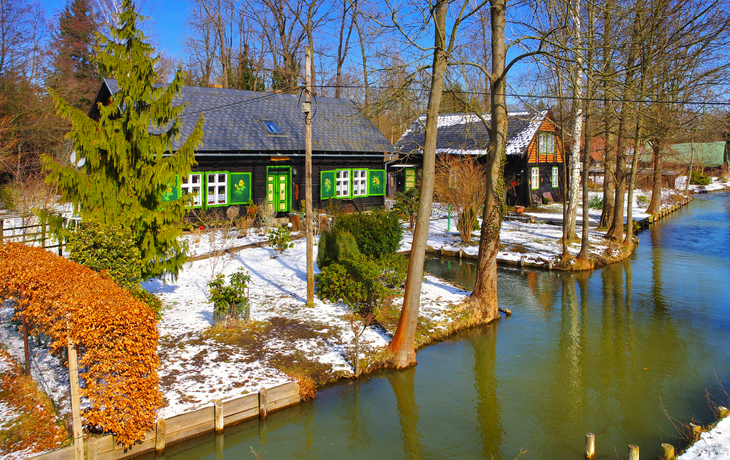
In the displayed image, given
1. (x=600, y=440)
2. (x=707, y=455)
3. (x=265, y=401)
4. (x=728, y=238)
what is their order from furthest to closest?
(x=728, y=238) → (x=265, y=401) → (x=600, y=440) → (x=707, y=455)

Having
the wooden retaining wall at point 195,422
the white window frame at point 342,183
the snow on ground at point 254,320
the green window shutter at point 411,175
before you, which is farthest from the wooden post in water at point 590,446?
the green window shutter at point 411,175

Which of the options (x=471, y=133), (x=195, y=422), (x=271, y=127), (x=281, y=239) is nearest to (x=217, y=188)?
(x=271, y=127)

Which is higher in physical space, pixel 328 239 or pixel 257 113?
pixel 257 113

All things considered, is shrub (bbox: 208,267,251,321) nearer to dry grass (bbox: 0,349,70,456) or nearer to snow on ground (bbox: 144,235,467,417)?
snow on ground (bbox: 144,235,467,417)

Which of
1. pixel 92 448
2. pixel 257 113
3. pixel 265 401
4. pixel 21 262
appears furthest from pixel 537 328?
pixel 257 113

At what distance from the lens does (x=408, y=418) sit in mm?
7562

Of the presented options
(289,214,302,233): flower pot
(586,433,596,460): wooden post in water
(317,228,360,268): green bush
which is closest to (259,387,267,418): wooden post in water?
(586,433,596,460): wooden post in water

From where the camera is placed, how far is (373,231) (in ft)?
44.8

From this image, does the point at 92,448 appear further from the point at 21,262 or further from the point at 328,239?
the point at 328,239

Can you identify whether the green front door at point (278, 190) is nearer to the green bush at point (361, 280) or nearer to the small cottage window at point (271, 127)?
the small cottage window at point (271, 127)

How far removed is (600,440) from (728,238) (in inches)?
812

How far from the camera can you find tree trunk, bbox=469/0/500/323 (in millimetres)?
10898

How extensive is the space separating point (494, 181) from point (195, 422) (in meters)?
7.85

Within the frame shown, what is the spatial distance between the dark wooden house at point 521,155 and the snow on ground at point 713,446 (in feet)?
74.8
